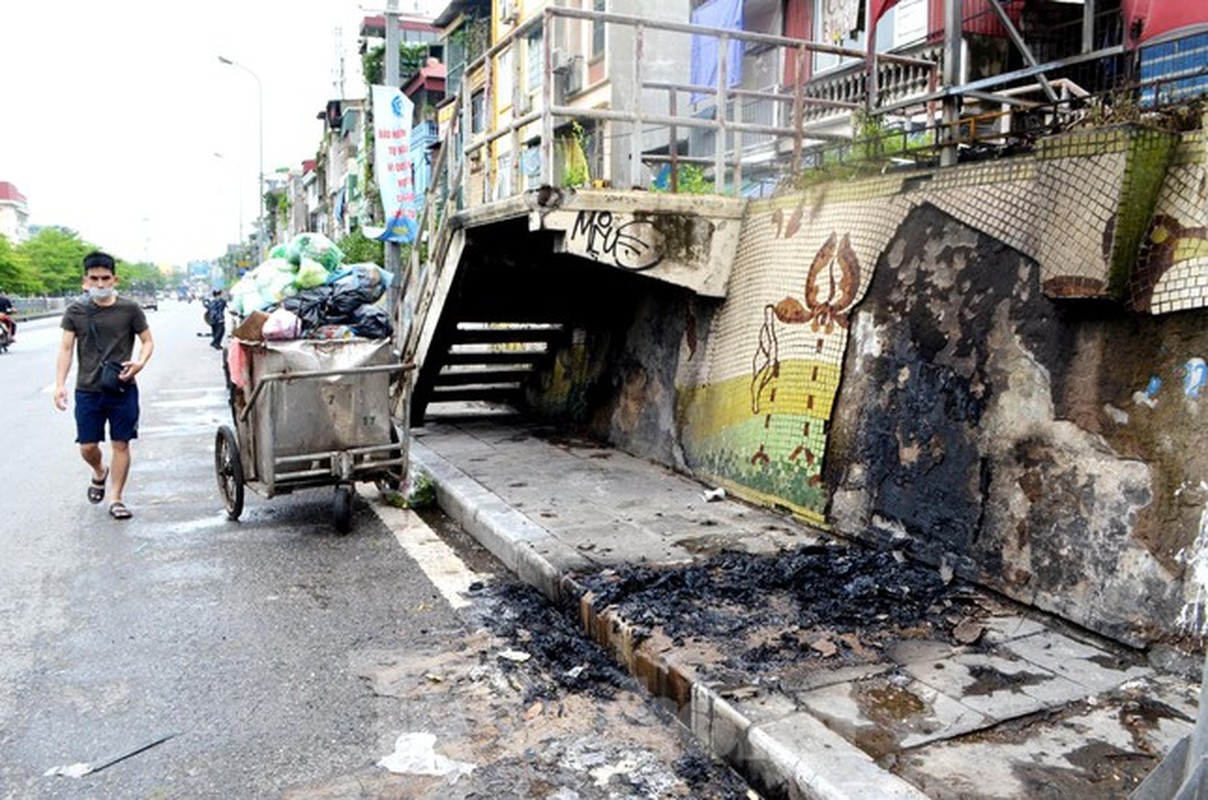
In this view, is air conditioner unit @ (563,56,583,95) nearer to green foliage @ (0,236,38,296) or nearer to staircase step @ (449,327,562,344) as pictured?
staircase step @ (449,327,562,344)

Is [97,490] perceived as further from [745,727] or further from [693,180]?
[693,180]

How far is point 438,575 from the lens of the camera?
5.75 meters

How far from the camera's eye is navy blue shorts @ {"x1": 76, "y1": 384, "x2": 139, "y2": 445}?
6.96 m

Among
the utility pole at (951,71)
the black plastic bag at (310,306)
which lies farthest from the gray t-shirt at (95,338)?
the utility pole at (951,71)

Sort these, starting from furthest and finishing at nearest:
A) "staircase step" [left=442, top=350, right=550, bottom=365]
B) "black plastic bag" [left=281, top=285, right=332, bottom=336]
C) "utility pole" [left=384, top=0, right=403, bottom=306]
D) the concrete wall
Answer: "utility pole" [left=384, top=0, right=403, bottom=306], "staircase step" [left=442, top=350, right=550, bottom=365], "black plastic bag" [left=281, top=285, right=332, bottom=336], the concrete wall

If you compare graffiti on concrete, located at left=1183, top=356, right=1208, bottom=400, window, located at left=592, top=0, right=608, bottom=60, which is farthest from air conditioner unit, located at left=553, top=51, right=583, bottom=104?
graffiti on concrete, located at left=1183, top=356, right=1208, bottom=400

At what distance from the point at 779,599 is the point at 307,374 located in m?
3.65

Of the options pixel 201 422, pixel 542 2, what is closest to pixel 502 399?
pixel 201 422

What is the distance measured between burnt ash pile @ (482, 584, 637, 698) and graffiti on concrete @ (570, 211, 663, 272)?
8.82 feet

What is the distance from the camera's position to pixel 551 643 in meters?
4.58

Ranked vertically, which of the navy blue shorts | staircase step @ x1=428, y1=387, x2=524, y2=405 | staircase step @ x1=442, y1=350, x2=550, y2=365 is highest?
staircase step @ x1=442, y1=350, x2=550, y2=365

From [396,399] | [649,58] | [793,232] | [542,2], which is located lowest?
[396,399]

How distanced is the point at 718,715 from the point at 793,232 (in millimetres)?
3925

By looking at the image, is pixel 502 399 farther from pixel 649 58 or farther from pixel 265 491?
pixel 649 58
